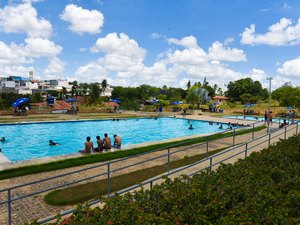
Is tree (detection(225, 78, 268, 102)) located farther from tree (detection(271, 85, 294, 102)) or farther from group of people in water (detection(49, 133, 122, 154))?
group of people in water (detection(49, 133, 122, 154))

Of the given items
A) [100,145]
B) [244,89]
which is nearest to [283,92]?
[244,89]

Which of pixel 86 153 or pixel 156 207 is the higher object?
pixel 156 207

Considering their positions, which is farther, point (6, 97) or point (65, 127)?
point (6, 97)

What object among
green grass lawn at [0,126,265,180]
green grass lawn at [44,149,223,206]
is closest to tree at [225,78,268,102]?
green grass lawn at [0,126,265,180]

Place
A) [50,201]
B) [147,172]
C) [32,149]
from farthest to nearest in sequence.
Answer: [32,149]
[147,172]
[50,201]

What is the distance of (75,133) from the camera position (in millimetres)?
24328

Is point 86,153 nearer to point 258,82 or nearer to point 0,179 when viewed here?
point 0,179

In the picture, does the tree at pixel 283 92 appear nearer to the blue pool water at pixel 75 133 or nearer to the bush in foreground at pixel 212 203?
the blue pool water at pixel 75 133

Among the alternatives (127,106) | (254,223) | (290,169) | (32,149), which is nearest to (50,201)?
(254,223)

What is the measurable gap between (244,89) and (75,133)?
79550 millimetres

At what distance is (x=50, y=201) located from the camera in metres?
6.95

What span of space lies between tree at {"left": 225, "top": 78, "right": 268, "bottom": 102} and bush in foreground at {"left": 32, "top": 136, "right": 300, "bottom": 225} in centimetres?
9024

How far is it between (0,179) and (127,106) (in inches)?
1634

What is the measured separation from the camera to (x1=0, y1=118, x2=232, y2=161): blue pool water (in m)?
18.7
